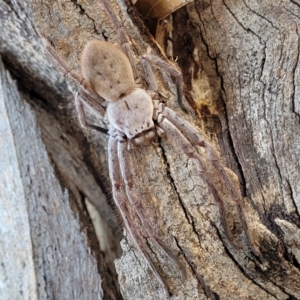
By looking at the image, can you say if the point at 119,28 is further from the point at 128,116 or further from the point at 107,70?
the point at 128,116

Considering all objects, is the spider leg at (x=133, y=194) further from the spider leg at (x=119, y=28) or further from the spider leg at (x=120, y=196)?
the spider leg at (x=119, y=28)

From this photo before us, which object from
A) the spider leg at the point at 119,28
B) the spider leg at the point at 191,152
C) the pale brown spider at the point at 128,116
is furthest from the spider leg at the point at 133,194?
the spider leg at the point at 119,28

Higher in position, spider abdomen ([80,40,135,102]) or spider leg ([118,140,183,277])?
spider abdomen ([80,40,135,102])

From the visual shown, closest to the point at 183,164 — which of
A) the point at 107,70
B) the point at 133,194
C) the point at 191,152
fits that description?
the point at 191,152

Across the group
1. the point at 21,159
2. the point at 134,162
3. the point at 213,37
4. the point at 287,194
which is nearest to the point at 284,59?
the point at 213,37

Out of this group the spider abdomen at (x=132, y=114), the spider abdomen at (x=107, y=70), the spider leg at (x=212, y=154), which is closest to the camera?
the spider leg at (x=212, y=154)

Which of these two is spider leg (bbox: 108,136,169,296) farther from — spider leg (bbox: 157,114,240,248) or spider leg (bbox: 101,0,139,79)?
spider leg (bbox: 101,0,139,79)

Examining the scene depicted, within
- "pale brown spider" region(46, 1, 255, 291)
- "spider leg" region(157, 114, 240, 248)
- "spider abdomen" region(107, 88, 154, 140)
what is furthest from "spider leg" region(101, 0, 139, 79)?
"spider leg" region(157, 114, 240, 248)
